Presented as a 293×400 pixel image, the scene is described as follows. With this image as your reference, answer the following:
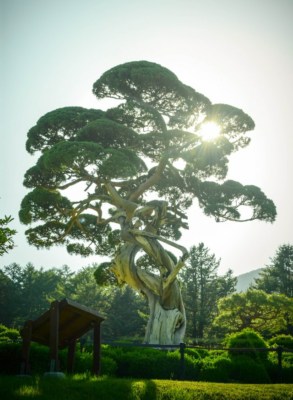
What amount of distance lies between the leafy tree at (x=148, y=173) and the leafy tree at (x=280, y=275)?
34918 millimetres

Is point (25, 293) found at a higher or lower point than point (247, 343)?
higher

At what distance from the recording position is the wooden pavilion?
325 inches

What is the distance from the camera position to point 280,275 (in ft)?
173

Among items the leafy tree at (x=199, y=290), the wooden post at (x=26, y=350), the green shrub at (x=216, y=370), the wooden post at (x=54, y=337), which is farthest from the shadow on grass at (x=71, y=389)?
the leafy tree at (x=199, y=290)

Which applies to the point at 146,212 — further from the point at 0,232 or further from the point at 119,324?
the point at 119,324

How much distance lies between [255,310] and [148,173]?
1978cm

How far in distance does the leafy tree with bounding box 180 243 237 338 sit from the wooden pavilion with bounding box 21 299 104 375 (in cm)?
3426

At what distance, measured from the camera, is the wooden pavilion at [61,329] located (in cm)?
827

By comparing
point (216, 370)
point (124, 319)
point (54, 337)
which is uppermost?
point (54, 337)

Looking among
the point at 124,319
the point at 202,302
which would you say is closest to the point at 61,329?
the point at 202,302

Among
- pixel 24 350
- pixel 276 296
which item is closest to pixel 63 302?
pixel 24 350

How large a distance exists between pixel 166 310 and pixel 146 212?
5.55 meters

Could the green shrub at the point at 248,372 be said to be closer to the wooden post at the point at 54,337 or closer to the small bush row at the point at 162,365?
the small bush row at the point at 162,365

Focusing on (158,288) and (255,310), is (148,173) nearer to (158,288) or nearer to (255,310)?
(158,288)
